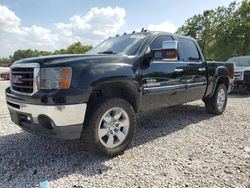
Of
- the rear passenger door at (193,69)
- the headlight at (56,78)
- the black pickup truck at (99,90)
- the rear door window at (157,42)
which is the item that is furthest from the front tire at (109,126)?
the rear passenger door at (193,69)

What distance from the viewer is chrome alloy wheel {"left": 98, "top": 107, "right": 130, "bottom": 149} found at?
3.48 meters

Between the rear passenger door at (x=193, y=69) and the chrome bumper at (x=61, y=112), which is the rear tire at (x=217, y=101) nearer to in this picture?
the rear passenger door at (x=193, y=69)

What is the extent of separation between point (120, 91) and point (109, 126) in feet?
1.98

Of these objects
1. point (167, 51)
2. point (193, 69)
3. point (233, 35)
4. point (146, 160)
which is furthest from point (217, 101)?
point (233, 35)

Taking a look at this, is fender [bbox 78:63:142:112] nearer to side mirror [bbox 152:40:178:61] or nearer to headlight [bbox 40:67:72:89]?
headlight [bbox 40:67:72:89]

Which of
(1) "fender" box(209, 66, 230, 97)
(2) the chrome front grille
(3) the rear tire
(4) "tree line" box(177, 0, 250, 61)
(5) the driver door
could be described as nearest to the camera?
(2) the chrome front grille

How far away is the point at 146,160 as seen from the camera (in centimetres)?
347

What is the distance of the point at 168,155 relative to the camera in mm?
3646

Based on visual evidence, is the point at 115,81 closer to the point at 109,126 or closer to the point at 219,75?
the point at 109,126

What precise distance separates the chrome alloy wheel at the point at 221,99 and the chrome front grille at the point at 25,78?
15.4 feet

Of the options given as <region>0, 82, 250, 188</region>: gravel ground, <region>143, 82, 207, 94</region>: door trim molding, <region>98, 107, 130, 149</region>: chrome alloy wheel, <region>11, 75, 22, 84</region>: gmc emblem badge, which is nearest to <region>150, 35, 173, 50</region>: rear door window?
<region>143, 82, 207, 94</region>: door trim molding

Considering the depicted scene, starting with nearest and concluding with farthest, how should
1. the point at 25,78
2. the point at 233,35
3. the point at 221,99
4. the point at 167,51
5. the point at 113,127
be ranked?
the point at 25,78, the point at 113,127, the point at 167,51, the point at 221,99, the point at 233,35

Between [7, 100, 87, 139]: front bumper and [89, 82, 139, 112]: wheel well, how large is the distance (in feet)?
1.28

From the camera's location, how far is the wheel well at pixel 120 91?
3543 mm
